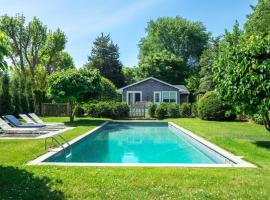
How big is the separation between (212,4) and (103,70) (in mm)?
31384

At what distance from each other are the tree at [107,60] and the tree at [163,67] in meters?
3.99

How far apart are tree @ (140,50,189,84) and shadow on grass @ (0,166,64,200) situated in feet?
142

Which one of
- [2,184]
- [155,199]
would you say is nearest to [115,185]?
[155,199]

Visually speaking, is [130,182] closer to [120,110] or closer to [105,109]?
[105,109]

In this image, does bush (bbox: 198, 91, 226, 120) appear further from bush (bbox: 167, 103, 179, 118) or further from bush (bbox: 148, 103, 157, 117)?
bush (bbox: 148, 103, 157, 117)

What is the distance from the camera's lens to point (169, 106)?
27.5m

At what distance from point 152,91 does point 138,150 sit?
23.2 metres

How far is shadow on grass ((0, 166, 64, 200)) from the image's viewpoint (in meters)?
5.36

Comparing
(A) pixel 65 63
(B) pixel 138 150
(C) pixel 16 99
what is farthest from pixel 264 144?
(A) pixel 65 63

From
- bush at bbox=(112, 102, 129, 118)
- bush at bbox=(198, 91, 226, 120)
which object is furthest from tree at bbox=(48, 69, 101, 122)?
bush at bbox=(198, 91, 226, 120)

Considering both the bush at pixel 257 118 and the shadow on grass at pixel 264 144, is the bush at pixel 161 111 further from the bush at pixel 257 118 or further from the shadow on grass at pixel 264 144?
the shadow on grass at pixel 264 144

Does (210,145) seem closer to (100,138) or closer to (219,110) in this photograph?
(100,138)

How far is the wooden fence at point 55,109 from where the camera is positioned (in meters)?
28.9

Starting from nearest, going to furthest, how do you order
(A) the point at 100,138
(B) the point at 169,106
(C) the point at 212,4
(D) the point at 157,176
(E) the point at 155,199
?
(E) the point at 155,199, (D) the point at 157,176, (A) the point at 100,138, (C) the point at 212,4, (B) the point at 169,106
